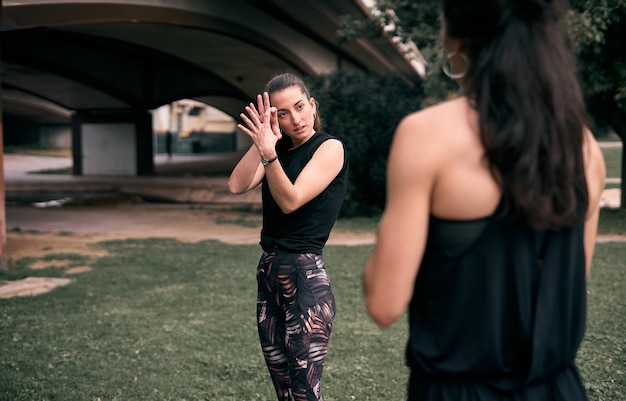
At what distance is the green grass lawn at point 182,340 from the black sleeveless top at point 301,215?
212 cm

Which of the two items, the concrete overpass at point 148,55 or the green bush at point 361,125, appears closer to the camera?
the green bush at point 361,125

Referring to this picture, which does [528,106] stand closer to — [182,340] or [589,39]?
[182,340]

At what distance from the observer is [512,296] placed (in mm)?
1699

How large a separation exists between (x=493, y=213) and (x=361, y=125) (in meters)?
15.0

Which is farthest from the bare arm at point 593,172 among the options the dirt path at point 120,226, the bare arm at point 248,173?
the dirt path at point 120,226

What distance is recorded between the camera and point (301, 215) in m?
3.28

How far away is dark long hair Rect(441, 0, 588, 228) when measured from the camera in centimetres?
160

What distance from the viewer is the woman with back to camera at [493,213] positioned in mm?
1604

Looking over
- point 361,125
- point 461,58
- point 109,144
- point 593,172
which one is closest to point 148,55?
point 109,144

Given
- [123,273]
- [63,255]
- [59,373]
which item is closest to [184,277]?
[123,273]

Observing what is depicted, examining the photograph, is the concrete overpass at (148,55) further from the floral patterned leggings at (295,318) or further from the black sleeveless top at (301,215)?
the floral patterned leggings at (295,318)

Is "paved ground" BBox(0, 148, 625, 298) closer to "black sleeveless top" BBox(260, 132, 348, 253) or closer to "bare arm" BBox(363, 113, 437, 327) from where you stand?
"black sleeveless top" BBox(260, 132, 348, 253)

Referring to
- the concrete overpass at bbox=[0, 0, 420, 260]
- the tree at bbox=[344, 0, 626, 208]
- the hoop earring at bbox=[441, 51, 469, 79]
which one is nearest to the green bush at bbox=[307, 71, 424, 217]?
the tree at bbox=[344, 0, 626, 208]

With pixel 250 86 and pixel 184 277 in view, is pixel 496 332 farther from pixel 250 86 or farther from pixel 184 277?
pixel 250 86
